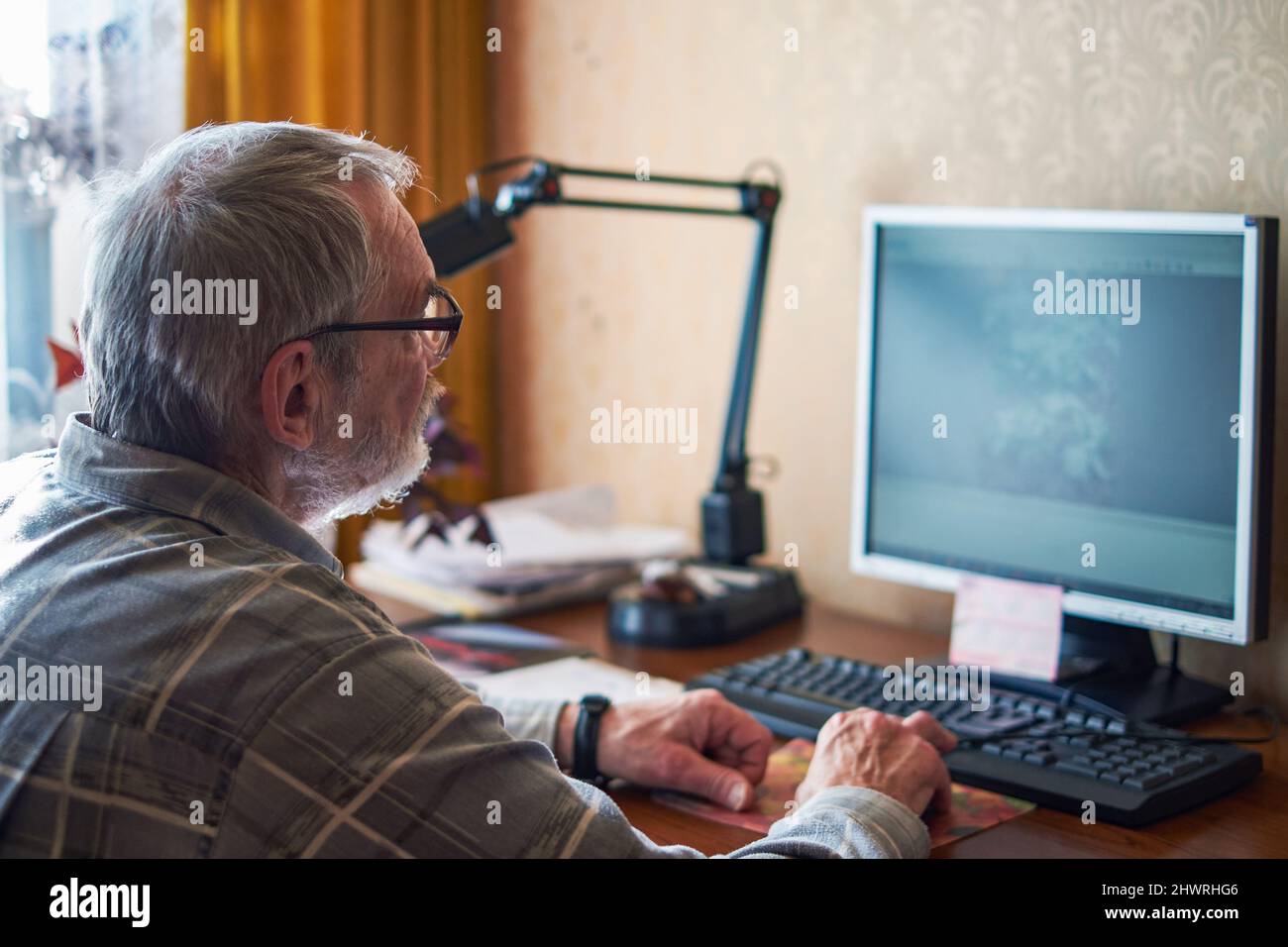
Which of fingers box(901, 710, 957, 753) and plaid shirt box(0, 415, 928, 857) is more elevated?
plaid shirt box(0, 415, 928, 857)

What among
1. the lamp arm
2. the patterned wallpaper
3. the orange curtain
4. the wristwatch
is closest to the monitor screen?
the patterned wallpaper

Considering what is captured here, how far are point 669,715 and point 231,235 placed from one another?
23.0 inches

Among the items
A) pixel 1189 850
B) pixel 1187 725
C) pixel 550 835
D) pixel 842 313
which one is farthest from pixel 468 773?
pixel 842 313

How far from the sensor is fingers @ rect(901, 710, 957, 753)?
119cm

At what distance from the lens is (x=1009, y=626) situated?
141 centimetres

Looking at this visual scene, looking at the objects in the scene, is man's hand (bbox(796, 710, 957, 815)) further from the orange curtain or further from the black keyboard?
the orange curtain

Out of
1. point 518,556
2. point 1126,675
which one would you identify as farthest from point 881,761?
point 518,556

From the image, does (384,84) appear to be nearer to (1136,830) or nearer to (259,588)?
(259,588)

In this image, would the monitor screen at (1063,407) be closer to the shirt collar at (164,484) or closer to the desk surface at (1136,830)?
the desk surface at (1136,830)

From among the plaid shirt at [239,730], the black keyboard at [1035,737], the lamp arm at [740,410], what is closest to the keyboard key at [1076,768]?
the black keyboard at [1035,737]

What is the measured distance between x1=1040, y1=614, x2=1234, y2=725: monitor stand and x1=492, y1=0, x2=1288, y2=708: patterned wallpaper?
2.8 inches

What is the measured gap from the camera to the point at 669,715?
4.04 feet

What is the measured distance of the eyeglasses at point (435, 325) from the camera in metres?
1.00
